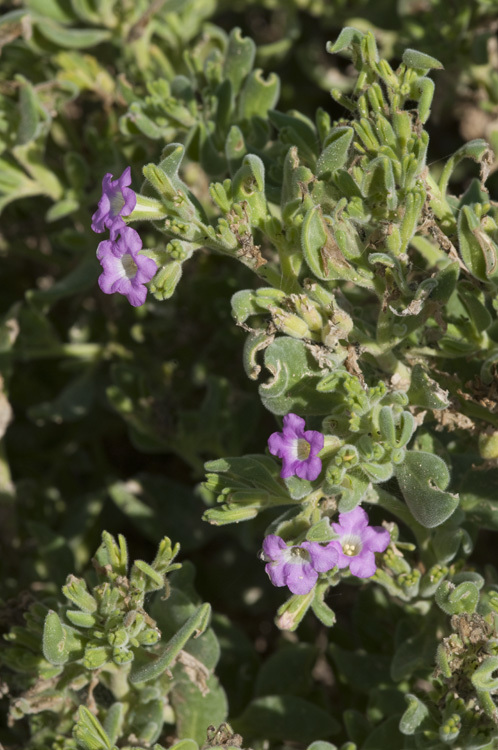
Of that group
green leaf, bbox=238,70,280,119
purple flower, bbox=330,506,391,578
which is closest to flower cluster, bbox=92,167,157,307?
purple flower, bbox=330,506,391,578

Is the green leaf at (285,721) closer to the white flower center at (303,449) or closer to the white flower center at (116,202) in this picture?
the white flower center at (303,449)

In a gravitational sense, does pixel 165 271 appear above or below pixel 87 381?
above

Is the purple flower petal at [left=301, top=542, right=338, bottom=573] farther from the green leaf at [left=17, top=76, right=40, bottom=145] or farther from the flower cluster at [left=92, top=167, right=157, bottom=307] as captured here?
the green leaf at [left=17, top=76, right=40, bottom=145]

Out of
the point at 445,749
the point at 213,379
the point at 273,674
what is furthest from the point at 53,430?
the point at 445,749

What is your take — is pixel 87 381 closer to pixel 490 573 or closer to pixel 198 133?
pixel 198 133

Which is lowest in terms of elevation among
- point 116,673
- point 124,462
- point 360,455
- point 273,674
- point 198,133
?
point 124,462

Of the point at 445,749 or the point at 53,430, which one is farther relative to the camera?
the point at 53,430

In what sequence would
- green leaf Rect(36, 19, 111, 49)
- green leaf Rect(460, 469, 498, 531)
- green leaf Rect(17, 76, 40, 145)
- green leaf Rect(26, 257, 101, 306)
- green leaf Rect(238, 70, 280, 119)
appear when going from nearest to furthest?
1. green leaf Rect(460, 469, 498, 531)
2. green leaf Rect(238, 70, 280, 119)
3. green leaf Rect(17, 76, 40, 145)
4. green leaf Rect(26, 257, 101, 306)
5. green leaf Rect(36, 19, 111, 49)

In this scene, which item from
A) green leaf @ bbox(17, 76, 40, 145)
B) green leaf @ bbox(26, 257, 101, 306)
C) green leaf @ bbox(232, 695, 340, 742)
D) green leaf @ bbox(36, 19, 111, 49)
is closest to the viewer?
green leaf @ bbox(232, 695, 340, 742)
